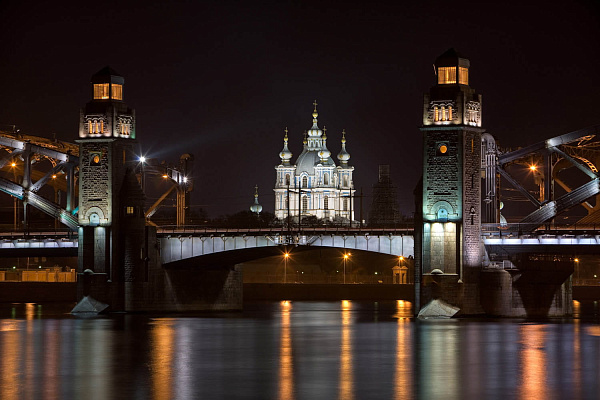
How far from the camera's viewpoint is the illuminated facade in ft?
318

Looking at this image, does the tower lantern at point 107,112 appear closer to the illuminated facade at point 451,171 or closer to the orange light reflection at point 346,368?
the illuminated facade at point 451,171

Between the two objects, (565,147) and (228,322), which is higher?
(565,147)

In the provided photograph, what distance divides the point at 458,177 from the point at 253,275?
93.7 m

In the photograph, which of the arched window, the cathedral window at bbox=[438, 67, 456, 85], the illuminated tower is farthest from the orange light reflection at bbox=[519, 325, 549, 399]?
the cathedral window at bbox=[438, 67, 456, 85]

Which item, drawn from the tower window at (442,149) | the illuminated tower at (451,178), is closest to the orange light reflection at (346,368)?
the illuminated tower at (451,178)

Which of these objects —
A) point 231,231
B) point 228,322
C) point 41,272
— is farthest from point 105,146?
point 41,272

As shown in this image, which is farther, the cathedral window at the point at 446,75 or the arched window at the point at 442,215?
the cathedral window at the point at 446,75

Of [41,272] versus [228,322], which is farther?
[41,272]

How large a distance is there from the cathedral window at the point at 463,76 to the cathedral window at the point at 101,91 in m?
29.2

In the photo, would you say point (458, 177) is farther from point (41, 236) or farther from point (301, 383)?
point (301, 383)

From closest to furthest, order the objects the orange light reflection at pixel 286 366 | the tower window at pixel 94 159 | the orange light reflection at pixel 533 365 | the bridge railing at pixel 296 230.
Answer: the orange light reflection at pixel 533 365, the orange light reflection at pixel 286 366, the bridge railing at pixel 296 230, the tower window at pixel 94 159

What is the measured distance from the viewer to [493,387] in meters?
49.0

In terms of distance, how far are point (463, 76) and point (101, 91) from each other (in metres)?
29.9

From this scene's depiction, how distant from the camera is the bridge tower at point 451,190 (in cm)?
9656
